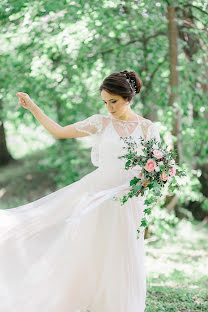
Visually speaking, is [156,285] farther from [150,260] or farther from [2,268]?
[2,268]

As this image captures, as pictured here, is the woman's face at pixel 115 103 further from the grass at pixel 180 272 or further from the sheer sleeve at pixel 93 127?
the grass at pixel 180 272

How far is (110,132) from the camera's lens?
154 inches

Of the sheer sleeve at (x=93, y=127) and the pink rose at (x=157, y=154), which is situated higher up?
the pink rose at (x=157, y=154)

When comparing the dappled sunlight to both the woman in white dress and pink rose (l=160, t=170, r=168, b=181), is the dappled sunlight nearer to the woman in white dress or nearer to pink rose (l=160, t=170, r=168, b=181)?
the woman in white dress

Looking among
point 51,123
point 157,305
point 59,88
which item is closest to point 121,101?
point 51,123

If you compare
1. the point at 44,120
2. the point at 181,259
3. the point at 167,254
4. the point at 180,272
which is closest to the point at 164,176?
the point at 44,120

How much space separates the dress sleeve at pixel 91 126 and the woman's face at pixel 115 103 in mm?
153

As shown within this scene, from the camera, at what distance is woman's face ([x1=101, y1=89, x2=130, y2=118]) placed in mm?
3812

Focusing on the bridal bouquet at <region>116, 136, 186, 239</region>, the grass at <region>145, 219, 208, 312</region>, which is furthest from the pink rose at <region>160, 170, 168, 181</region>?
the grass at <region>145, 219, 208, 312</region>

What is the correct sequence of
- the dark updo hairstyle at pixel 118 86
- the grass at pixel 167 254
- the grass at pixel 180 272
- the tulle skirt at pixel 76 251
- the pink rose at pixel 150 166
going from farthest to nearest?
the grass at pixel 167 254
the grass at pixel 180 272
the dark updo hairstyle at pixel 118 86
the tulle skirt at pixel 76 251
the pink rose at pixel 150 166

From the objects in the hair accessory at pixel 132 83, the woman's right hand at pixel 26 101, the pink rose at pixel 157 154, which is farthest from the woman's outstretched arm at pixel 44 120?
the pink rose at pixel 157 154

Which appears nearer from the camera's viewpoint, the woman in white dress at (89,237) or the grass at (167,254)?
the woman in white dress at (89,237)

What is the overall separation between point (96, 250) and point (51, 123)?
3.90 ft

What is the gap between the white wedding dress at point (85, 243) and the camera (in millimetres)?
3568
